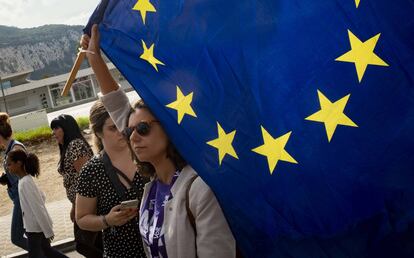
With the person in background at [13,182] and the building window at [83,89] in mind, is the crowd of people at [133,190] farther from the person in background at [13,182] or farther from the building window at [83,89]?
the building window at [83,89]

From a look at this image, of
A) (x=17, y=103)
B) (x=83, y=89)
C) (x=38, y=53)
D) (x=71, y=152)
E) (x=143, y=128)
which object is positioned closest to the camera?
(x=143, y=128)

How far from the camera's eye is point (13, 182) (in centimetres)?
468

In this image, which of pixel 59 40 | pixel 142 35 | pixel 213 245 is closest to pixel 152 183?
pixel 213 245

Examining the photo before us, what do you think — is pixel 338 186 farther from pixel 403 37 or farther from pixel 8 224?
pixel 8 224

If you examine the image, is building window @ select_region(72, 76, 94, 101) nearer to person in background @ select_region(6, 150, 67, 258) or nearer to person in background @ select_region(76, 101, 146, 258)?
person in background @ select_region(6, 150, 67, 258)

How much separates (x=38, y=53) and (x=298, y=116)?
609 ft

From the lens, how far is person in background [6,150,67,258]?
4.39m

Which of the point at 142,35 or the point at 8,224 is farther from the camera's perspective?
the point at 8,224

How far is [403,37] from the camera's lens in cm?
146

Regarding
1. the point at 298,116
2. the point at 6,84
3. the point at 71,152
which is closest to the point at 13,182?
the point at 71,152

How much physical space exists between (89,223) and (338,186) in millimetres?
1544

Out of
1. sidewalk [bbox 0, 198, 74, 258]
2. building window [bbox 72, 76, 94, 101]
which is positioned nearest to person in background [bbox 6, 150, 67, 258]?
sidewalk [bbox 0, 198, 74, 258]

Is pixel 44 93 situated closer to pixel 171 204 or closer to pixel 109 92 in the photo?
pixel 109 92

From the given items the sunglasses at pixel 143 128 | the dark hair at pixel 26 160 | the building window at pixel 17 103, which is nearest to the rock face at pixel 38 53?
the building window at pixel 17 103
